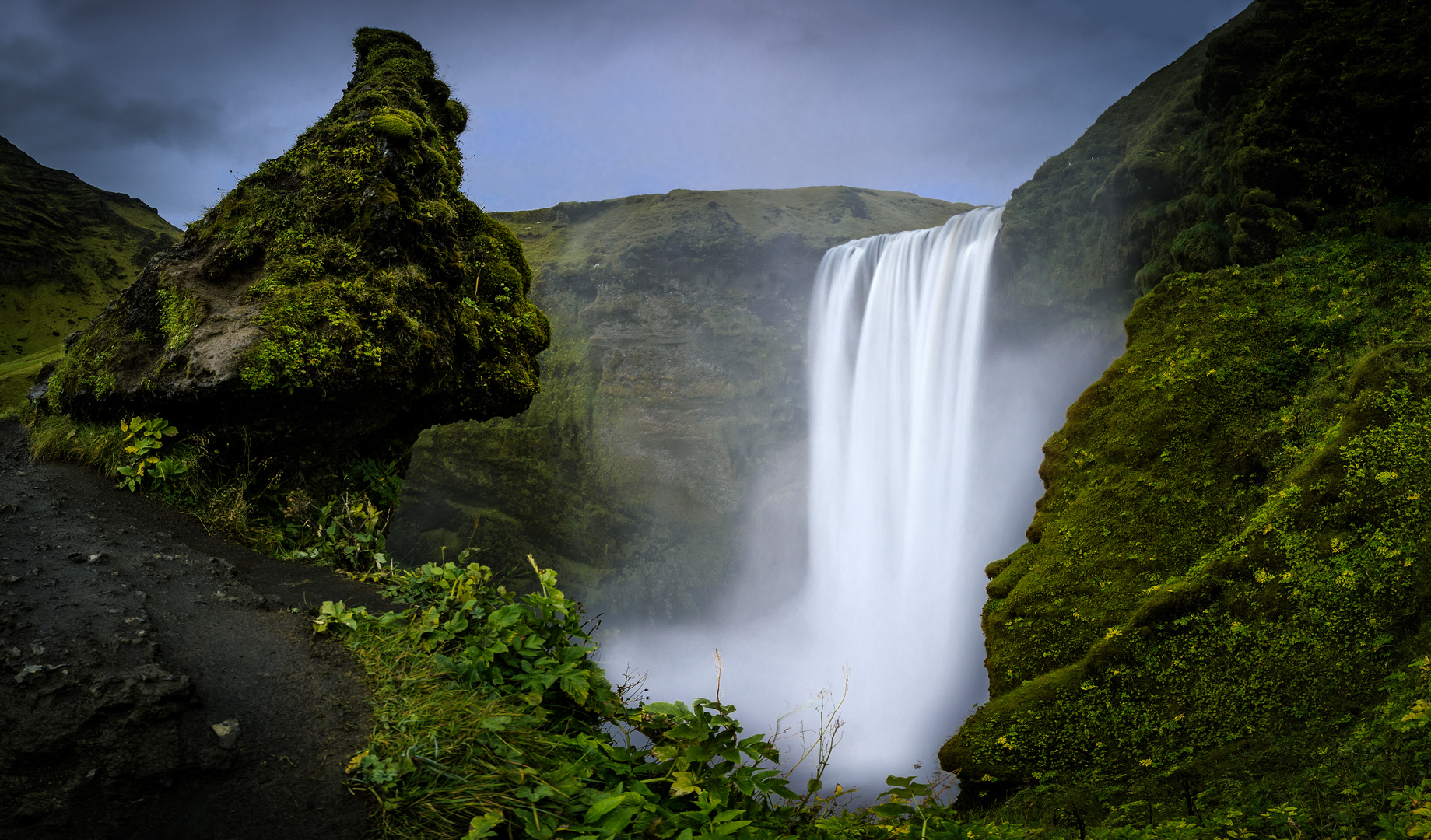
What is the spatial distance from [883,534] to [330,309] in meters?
15.5

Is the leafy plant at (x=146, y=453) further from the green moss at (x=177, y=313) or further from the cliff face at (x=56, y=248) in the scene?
the cliff face at (x=56, y=248)

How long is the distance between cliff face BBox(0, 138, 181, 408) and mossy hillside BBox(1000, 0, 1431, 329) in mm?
18386

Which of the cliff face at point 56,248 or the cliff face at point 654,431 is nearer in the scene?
the cliff face at point 56,248

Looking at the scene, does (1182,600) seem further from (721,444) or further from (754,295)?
(754,295)

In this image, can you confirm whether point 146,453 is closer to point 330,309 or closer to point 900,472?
point 330,309

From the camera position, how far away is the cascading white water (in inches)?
582

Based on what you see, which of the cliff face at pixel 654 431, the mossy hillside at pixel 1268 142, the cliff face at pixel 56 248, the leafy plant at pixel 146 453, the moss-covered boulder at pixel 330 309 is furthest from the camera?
the cliff face at pixel 654 431

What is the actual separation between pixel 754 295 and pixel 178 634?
2157cm

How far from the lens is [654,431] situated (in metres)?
22.7

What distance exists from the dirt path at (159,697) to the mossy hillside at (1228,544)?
4.69 metres

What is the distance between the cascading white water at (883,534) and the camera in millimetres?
14781

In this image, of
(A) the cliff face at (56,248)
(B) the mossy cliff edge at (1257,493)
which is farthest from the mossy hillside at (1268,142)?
(A) the cliff face at (56,248)

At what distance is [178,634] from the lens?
10.1 feet

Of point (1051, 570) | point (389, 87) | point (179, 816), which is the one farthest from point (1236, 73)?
point (179, 816)
